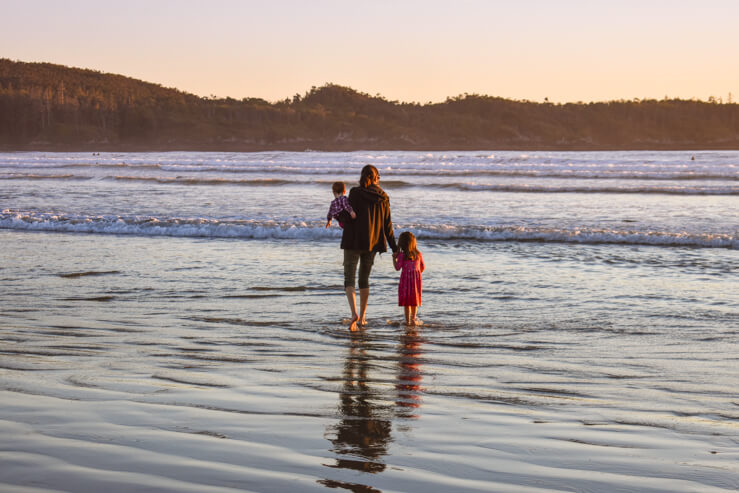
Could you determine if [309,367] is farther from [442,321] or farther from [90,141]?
[90,141]

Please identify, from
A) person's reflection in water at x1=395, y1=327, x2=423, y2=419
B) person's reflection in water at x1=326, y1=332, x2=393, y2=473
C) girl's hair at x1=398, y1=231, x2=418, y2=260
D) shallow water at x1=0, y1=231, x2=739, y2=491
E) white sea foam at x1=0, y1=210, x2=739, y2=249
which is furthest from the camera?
white sea foam at x1=0, y1=210, x2=739, y2=249

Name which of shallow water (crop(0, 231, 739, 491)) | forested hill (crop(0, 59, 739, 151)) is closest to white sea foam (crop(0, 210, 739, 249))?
shallow water (crop(0, 231, 739, 491))

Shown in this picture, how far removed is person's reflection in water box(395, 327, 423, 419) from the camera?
168 inches

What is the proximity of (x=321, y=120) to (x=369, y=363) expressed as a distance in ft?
501

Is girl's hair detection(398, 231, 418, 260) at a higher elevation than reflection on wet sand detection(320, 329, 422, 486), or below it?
higher

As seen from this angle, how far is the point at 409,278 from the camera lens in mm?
7527

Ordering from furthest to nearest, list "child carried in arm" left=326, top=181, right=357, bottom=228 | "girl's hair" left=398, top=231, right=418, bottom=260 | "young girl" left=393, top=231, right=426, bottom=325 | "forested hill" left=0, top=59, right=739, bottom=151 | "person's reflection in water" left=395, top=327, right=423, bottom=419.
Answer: "forested hill" left=0, top=59, right=739, bottom=151
"girl's hair" left=398, top=231, right=418, bottom=260
"young girl" left=393, top=231, right=426, bottom=325
"child carried in arm" left=326, top=181, right=357, bottom=228
"person's reflection in water" left=395, top=327, right=423, bottom=419

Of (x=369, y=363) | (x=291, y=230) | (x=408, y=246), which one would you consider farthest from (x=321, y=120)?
(x=369, y=363)

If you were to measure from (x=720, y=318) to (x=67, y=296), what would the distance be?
7.08 metres

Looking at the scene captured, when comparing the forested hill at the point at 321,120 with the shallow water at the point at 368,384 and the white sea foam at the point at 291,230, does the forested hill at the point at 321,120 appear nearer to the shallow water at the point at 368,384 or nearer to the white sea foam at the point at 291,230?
the white sea foam at the point at 291,230

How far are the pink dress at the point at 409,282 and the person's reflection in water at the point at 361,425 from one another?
207cm

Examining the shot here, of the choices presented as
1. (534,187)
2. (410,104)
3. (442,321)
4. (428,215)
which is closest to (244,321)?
(442,321)

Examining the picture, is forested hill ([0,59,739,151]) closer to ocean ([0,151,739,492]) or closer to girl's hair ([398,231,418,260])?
ocean ([0,151,739,492])

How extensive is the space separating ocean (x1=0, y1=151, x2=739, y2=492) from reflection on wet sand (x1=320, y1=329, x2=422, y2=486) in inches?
0.7
